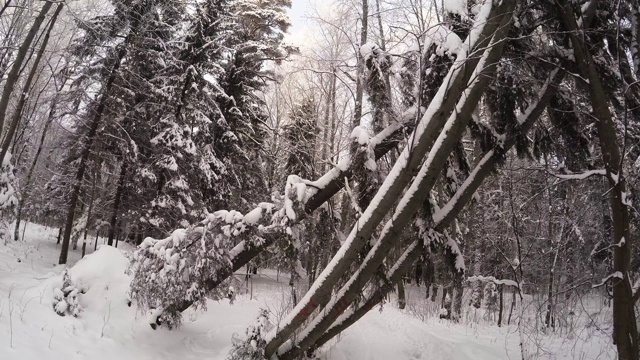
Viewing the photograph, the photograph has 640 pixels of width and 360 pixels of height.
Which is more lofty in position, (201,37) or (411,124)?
(201,37)

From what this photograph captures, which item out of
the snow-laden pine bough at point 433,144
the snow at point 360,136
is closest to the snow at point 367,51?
the snow at point 360,136

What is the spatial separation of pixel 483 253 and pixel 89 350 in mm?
18329

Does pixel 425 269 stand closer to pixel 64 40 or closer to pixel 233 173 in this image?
pixel 233 173

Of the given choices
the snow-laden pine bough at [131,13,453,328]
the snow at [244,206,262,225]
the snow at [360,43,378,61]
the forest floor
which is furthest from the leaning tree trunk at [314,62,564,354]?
the snow at [360,43,378,61]

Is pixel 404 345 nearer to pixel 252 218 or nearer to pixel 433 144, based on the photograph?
pixel 252 218

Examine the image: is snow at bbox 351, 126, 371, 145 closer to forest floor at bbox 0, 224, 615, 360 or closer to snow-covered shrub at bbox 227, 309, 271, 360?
forest floor at bbox 0, 224, 615, 360

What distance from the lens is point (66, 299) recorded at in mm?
6035

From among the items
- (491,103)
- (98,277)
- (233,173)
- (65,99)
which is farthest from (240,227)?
(65,99)

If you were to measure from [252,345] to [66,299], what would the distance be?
2.90m

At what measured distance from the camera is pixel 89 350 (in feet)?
17.2

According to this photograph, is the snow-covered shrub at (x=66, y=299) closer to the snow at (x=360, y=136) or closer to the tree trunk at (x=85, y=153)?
the snow at (x=360, y=136)

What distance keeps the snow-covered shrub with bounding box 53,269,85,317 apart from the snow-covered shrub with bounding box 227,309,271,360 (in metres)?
2.43

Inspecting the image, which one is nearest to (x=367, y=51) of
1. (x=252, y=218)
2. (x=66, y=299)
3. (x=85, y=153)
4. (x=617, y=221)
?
(x=252, y=218)

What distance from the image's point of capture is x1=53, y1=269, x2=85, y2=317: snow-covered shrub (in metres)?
5.87
